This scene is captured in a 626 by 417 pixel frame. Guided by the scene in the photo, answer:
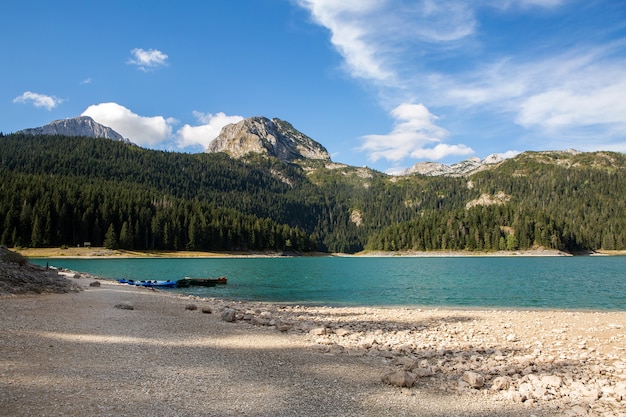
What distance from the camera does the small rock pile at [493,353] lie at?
11.5 m

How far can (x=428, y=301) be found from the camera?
38438 millimetres

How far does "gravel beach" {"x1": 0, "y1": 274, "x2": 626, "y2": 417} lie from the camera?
933cm

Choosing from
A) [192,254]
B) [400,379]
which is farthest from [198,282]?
[192,254]

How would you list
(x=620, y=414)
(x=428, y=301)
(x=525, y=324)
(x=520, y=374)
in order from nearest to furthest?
(x=620, y=414)
(x=520, y=374)
(x=525, y=324)
(x=428, y=301)

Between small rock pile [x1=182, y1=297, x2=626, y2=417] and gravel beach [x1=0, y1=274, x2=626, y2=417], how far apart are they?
0.06 meters

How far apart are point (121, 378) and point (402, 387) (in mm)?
7631

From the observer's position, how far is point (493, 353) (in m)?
16.6

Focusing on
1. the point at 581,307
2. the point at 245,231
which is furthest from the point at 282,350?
the point at 245,231

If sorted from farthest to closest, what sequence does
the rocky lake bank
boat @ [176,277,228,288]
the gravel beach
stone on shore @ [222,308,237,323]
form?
boat @ [176,277,228,288]
stone on shore @ [222,308,237,323]
the rocky lake bank
the gravel beach

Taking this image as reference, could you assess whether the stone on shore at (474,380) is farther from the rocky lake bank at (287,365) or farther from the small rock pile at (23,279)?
the small rock pile at (23,279)

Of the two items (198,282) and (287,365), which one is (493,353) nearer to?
(287,365)

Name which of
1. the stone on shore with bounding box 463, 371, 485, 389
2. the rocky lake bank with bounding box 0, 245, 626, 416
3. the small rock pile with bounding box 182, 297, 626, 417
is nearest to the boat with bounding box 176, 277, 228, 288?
the small rock pile with bounding box 182, 297, 626, 417

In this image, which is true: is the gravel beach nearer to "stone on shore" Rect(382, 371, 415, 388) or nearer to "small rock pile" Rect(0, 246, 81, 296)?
"stone on shore" Rect(382, 371, 415, 388)

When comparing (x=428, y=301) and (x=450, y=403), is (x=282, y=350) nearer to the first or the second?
(x=450, y=403)
